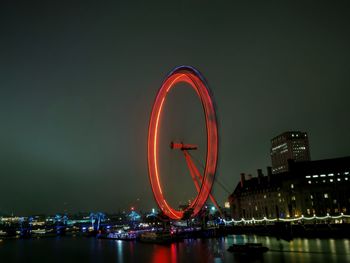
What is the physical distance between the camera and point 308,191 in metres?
107

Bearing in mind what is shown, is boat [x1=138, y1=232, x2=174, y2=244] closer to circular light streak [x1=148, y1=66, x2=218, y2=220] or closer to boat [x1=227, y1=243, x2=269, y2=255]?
circular light streak [x1=148, y1=66, x2=218, y2=220]

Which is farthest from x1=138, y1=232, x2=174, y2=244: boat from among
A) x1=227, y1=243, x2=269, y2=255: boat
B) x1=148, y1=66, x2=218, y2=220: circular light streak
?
x1=227, y1=243, x2=269, y2=255: boat

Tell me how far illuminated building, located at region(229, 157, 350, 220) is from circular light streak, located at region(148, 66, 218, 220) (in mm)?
38207

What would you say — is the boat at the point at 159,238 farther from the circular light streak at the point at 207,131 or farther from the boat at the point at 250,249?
the boat at the point at 250,249

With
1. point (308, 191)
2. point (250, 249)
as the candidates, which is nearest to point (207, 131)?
point (250, 249)

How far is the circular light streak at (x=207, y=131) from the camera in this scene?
63.0m

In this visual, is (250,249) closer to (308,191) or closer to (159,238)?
(159,238)

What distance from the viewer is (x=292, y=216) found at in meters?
107

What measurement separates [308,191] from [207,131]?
56.4 m

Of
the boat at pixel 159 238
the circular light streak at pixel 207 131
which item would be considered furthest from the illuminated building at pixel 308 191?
the circular light streak at pixel 207 131

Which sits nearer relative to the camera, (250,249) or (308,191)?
(250,249)

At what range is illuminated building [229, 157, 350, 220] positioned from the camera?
103m

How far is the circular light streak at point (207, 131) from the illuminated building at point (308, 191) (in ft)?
125

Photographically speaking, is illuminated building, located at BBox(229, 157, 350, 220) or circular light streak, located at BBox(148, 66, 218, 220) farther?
illuminated building, located at BBox(229, 157, 350, 220)
